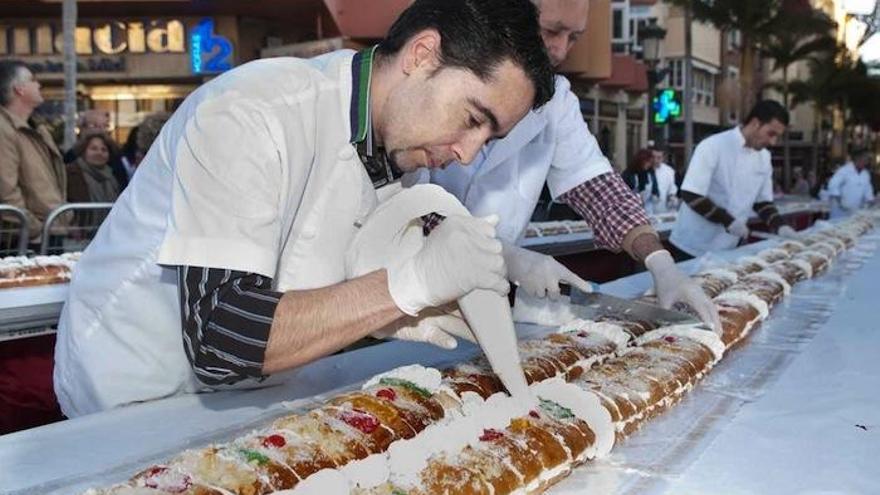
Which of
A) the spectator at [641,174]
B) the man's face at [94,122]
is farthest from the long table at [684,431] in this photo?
the spectator at [641,174]

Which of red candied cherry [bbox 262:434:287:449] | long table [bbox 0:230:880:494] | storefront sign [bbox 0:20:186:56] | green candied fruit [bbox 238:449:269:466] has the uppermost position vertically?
storefront sign [bbox 0:20:186:56]

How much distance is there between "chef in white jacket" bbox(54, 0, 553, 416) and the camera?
4.79 feet

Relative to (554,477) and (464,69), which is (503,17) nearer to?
(464,69)

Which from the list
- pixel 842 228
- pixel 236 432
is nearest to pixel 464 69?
pixel 236 432

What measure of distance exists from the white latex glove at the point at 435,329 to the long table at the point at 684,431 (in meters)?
0.18

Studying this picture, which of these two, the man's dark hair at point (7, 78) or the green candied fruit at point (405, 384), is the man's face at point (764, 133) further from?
the green candied fruit at point (405, 384)

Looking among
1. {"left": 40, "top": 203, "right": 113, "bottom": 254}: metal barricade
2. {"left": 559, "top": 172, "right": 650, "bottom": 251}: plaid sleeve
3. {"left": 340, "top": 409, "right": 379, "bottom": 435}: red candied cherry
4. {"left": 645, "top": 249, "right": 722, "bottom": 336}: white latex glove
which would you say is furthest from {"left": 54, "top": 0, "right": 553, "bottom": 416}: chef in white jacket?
{"left": 40, "top": 203, "right": 113, "bottom": 254}: metal barricade

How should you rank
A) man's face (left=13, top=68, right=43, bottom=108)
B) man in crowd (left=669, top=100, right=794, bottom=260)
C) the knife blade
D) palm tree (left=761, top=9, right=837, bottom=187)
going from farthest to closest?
palm tree (left=761, top=9, right=837, bottom=187) → man in crowd (left=669, top=100, right=794, bottom=260) → man's face (left=13, top=68, right=43, bottom=108) → the knife blade

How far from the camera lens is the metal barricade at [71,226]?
467cm

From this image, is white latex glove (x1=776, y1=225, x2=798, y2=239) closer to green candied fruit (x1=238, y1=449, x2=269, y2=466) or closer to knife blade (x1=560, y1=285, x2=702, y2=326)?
knife blade (x1=560, y1=285, x2=702, y2=326)

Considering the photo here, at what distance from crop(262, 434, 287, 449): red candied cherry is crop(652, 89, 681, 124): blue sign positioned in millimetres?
17037

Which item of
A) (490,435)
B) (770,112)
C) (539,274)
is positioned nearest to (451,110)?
(490,435)

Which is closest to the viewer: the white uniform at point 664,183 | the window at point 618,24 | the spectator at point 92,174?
the spectator at point 92,174

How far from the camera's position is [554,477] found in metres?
1.47
